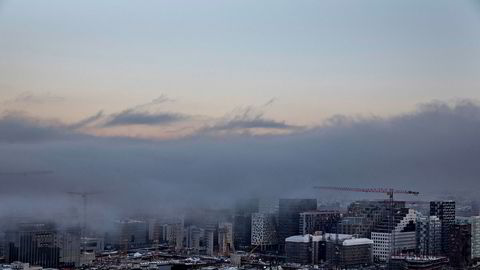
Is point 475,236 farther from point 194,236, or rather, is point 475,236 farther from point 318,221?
point 194,236

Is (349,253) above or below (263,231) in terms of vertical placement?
below

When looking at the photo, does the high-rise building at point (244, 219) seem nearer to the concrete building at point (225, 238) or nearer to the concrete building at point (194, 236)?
the concrete building at point (225, 238)

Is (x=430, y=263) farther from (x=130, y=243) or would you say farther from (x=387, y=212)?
(x=130, y=243)

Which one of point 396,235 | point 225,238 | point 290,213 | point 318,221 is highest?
point 290,213

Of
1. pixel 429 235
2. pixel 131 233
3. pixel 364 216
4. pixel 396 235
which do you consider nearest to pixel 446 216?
pixel 429 235

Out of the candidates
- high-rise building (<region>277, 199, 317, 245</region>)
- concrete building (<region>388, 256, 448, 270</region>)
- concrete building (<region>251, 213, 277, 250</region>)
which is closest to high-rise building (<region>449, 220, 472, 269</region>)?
concrete building (<region>388, 256, 448, 270</region>)

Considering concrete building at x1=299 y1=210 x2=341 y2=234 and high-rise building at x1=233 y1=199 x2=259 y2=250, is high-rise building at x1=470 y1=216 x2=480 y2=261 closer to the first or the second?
concrete building at x1=299 y1=210 x2=341 y2=234

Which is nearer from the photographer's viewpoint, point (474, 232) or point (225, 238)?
point (474, 232)

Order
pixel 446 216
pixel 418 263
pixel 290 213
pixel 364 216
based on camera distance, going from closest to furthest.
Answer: pixel 418 263 < pixel 446 216 < pixel 290 213 < pixel 364 216
